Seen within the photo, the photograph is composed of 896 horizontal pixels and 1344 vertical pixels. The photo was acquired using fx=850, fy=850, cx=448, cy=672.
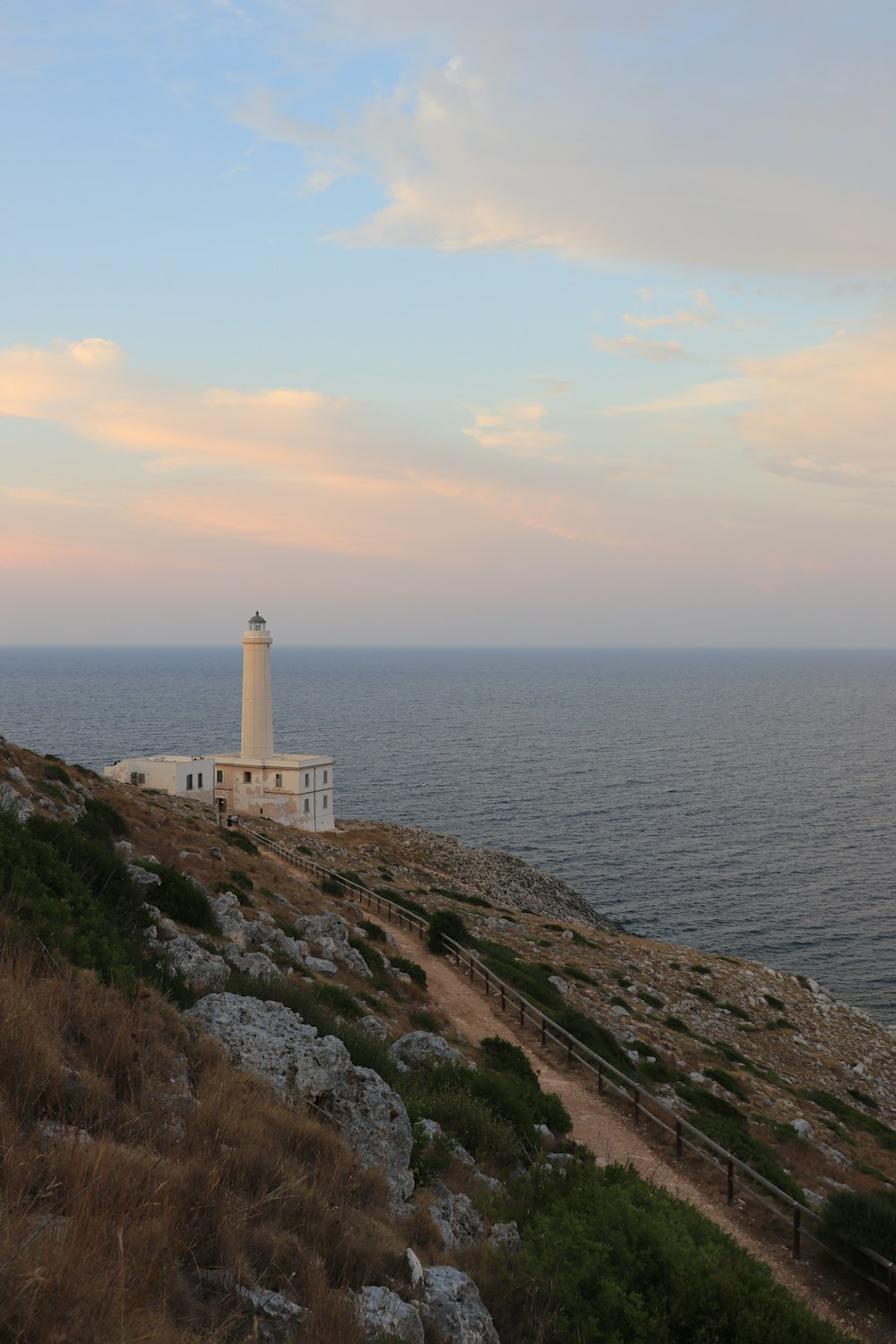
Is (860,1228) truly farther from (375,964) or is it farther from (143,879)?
(143,879)

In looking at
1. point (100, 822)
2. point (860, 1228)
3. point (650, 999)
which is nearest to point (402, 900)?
point (650, 999)

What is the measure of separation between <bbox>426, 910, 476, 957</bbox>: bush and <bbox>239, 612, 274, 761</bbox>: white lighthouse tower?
31.7 m

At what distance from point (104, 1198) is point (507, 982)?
Result: 2002cm

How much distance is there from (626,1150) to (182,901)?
939 cm

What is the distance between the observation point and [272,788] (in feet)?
179

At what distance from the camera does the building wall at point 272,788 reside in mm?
54281

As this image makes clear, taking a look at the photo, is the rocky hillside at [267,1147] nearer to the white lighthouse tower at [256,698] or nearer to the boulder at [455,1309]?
the boulder at [455,1309]

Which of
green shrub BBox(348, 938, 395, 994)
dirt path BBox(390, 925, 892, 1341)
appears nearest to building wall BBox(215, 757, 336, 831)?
dirt path BBox(390, 925, 892, 1341)

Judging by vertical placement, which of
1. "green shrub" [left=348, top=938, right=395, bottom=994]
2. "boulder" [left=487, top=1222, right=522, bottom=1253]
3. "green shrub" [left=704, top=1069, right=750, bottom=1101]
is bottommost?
"green shrub" [left=704, top=1069, right=750, bottom=1101]

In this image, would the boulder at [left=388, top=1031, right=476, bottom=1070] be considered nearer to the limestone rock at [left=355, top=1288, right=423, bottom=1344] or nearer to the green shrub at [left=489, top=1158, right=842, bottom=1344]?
the green shrub at [left=489, top=1158, right=842, bottom=1344]

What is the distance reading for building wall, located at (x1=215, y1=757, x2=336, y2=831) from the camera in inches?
2137

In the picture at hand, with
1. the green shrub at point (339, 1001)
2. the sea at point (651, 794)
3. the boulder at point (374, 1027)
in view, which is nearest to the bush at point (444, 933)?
the green shrub at point (339, 1001)

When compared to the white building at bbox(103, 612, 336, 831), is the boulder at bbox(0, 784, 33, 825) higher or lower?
higher

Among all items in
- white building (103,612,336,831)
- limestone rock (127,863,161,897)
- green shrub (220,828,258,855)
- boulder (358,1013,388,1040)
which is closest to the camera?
boulder (358,1013,388,1040)
